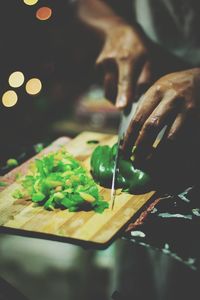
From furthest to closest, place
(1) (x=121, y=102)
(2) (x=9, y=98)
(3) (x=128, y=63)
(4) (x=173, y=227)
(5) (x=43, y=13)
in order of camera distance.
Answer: (5) (x=43, y=13) < (2) (x=9, y=98) < (3) (x=128, y=63) < (1) (x=121, y=102) < (4) (x=173, y=227)

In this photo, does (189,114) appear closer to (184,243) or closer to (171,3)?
(184,243)

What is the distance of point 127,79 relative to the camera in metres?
2.59

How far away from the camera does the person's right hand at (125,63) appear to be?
2.60 meters

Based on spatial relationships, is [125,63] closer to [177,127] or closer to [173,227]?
[177,127]

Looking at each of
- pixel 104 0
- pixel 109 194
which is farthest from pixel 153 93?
pixel 104 0

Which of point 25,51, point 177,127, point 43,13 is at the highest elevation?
point 43,13

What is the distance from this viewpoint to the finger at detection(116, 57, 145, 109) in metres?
2.53

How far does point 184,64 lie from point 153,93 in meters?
0.89

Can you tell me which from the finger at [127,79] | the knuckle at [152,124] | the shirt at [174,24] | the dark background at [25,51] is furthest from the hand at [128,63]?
the knuckle at [152,124]

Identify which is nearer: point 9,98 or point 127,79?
point 127,79

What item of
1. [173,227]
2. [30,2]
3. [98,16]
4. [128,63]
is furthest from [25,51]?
[173,227]

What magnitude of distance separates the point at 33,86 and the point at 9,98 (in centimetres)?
20

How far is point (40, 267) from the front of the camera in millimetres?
3988

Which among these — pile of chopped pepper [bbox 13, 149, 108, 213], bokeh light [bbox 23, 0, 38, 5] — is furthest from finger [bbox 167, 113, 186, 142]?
bokeh light [bbox 23, 0, 38, 5]
